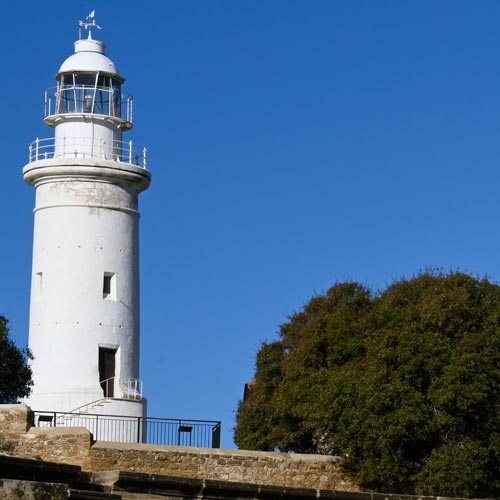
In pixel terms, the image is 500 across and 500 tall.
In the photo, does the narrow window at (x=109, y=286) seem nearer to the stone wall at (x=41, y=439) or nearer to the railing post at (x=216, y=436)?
Result: the railing post at (x=216, y=436)

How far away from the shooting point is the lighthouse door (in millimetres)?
37281

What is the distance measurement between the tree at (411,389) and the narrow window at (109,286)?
6.43 m

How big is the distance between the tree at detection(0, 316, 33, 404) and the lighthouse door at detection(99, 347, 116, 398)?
2802mm

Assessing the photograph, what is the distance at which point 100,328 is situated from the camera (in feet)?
122

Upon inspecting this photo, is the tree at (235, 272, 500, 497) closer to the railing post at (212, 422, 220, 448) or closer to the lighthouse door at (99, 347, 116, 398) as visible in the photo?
the railing post at (212, 422, 220, 448)

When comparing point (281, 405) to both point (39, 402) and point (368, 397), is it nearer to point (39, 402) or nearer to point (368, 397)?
point (368, 397)

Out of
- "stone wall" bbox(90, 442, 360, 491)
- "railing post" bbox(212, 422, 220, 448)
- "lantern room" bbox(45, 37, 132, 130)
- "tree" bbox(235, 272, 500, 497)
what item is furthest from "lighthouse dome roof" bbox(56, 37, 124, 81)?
"stone wall" bbox(90, 442, 360, 491)

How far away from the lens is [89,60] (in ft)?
130

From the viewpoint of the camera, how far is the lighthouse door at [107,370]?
122 ft

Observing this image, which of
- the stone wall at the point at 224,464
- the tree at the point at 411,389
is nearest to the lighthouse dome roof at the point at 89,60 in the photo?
the tree at the point at 411,389

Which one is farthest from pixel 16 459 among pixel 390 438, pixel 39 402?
pixel 39 402

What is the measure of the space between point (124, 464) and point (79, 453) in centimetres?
90

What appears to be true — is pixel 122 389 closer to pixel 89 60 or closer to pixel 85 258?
pixel 85 258

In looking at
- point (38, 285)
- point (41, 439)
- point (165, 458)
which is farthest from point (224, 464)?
point (38, 285)
